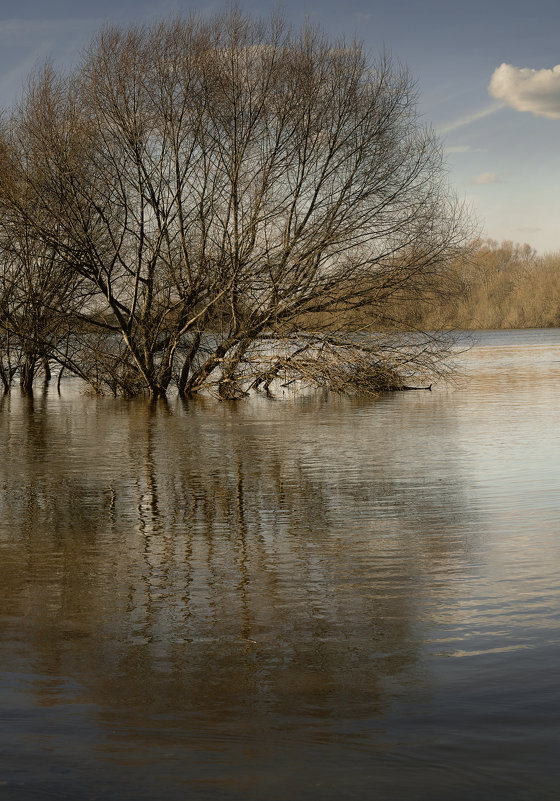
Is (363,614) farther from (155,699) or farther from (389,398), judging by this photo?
(389,398)

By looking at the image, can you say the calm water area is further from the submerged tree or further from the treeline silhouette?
the treeline silhouette

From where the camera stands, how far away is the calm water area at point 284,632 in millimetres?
3453

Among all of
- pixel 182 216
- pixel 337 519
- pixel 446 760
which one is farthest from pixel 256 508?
pixel 182 216

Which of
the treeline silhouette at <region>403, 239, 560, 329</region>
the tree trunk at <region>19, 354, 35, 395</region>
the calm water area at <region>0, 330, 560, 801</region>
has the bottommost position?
the calm water area at <region>0, 330, 560, 801</region>

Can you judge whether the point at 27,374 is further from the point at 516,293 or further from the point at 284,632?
the point at 516,293

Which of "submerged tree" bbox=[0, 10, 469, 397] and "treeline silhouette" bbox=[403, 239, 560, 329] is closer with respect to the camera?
"submerged tree" bbox=[0, 10, 469, 397]

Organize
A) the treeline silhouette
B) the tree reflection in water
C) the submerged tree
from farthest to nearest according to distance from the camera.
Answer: the treeline silhouette → the submerged tree → the tree reflection in water

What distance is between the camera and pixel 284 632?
195 inches

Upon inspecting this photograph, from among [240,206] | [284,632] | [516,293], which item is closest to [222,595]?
[284,632]

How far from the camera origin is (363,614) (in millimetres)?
5207

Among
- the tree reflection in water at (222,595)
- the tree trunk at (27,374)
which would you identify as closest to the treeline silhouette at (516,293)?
the tree trunk at (27,374)

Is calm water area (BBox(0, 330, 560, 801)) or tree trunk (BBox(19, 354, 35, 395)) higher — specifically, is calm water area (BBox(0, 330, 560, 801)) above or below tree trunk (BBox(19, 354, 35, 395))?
below

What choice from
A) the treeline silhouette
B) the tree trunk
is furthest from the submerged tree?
the treeline silhouette

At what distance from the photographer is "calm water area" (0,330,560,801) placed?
345 centimetres
